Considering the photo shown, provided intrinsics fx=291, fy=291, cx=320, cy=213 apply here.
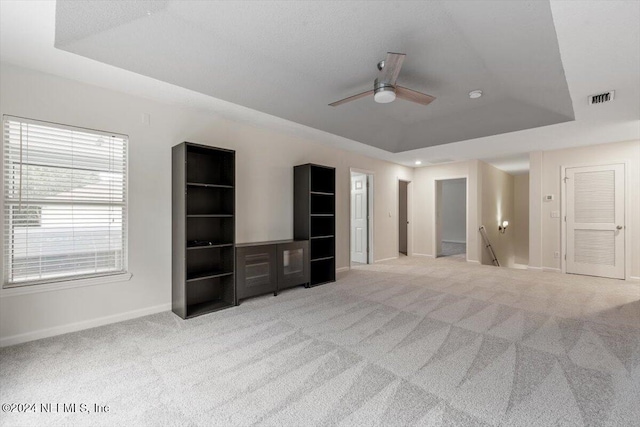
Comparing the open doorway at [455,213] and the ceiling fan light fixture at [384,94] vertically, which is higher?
the ceiling fan light fixture at [384,94]

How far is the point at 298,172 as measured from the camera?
4812mm

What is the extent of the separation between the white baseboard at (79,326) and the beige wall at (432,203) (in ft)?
20.5

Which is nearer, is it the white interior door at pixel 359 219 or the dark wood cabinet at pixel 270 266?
the dark wood cabinet at pixel 270 266

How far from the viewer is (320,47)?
2578 mm

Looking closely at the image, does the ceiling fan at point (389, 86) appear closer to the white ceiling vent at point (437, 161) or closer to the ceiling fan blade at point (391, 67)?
the ceiling fan blade at point (391, 67)

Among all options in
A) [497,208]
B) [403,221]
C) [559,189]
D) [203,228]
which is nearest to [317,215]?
[203,228]

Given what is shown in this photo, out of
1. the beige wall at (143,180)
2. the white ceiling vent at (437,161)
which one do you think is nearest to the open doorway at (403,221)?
the white ceiling vent at (437,161)

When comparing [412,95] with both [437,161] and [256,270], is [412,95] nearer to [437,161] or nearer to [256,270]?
[256,270]

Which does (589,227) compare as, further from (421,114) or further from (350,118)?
(350,118)

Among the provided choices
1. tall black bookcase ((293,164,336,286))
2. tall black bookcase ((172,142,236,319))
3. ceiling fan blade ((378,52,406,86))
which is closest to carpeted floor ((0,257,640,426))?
tall black bookcase ((172,142,236,319))

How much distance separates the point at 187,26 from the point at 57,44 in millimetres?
1057

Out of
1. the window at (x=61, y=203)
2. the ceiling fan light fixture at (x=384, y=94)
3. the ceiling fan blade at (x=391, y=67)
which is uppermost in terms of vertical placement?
the ceiling fan blade at (x=391, y=67)

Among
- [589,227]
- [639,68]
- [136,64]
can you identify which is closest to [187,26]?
[136,64]

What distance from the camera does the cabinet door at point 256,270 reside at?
12.4 feet
